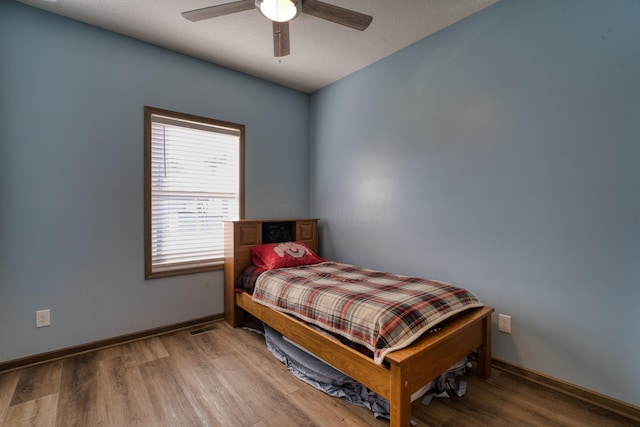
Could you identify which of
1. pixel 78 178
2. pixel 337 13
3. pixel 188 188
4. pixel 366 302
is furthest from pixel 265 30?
pixel 366 302

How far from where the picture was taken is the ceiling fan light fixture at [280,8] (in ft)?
6.00

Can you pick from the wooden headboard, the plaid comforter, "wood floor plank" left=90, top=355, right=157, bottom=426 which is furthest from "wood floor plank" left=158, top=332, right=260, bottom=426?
the plaid comforter

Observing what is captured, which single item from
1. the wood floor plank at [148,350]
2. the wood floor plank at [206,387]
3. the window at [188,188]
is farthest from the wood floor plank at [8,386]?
the window at [188,188]

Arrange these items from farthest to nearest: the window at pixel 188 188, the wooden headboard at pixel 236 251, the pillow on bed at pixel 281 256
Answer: the wooden headboard at pixel 236 251
the pillow on bed at pixel 281 256
the window at pixel 188 188

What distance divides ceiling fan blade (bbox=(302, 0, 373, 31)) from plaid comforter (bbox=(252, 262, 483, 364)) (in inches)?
70.4

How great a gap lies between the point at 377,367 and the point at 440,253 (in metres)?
1.36

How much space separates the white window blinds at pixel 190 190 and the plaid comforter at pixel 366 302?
0.89 meters

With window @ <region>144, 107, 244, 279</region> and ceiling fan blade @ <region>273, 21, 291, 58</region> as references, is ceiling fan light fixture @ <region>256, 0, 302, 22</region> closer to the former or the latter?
ceiling fan blade @ <region>273, 21, 291, 58</region>

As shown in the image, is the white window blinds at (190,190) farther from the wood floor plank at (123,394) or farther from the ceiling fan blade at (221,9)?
the ceiling fan blade at (221,9)

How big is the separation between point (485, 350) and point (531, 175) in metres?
1.27

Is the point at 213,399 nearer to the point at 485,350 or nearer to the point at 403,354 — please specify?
the point at 403,354

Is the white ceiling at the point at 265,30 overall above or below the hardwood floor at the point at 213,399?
above

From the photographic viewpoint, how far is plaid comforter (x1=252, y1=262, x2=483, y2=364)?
1.58 metres

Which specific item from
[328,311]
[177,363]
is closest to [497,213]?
[328,311]
